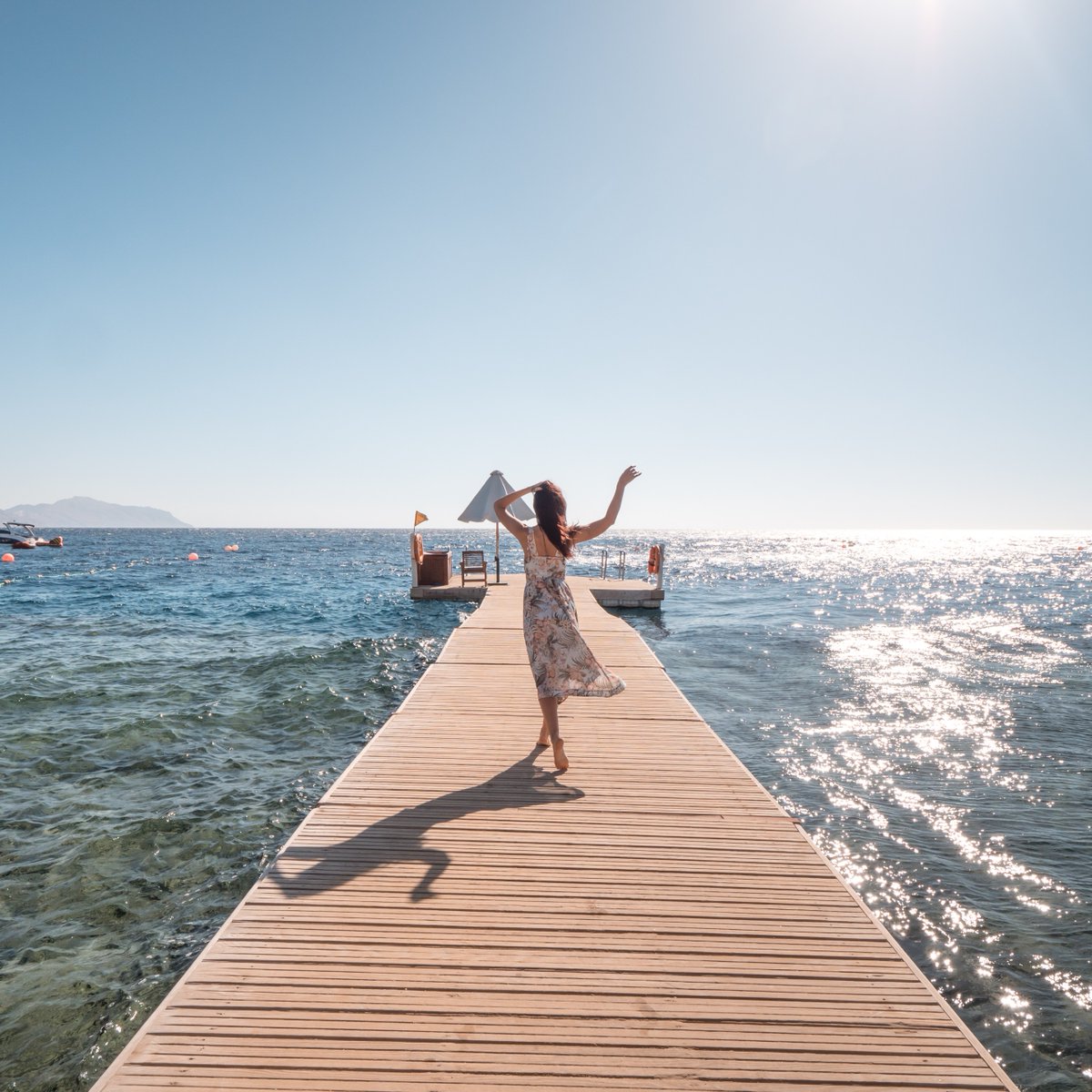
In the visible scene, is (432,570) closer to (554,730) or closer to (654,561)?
(654,561)

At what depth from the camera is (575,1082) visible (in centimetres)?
240

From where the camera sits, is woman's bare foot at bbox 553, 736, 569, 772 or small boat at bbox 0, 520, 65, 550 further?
small boat at bbox 0, 520, 65, 550

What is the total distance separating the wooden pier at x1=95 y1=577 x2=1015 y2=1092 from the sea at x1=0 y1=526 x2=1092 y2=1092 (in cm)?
159

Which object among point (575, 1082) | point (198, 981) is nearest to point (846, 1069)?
point (575, 1082)

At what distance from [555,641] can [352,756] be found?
4.46m

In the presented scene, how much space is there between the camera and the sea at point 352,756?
14.2 ft

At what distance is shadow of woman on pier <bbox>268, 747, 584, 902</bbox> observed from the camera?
12.3 feet

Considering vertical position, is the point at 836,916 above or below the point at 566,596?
below

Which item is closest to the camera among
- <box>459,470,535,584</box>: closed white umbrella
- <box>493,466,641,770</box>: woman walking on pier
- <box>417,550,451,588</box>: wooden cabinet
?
<box>493,466,641,770</box>: woman walking on pier

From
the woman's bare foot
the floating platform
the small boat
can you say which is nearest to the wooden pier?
the woman's bare foot

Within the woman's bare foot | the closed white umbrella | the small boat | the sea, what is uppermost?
the closed white umbrella

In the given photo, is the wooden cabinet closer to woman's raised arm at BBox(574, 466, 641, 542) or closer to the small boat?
woman's raised arm at BBox(574, 466, 641, 542)

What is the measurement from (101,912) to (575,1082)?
4570mm

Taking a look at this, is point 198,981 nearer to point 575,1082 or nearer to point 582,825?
point 575,1082
